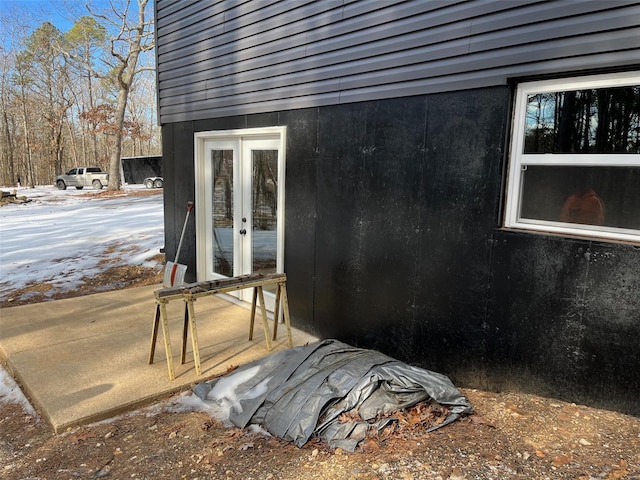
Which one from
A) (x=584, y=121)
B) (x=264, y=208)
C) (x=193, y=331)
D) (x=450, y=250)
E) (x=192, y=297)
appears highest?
(x=584, y=121)

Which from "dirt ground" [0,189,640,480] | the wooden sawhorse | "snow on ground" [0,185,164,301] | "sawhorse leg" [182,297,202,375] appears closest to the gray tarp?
"dirt ground" [0,189,640,480]

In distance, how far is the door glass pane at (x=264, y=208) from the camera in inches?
193

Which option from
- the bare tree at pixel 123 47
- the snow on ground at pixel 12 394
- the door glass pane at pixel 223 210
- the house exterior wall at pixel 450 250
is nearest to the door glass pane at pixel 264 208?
the house exterior wall at pixel 450 250

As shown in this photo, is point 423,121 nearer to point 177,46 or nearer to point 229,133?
point 229,133

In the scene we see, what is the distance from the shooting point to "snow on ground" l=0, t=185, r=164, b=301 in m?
7.52

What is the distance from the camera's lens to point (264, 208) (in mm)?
5055

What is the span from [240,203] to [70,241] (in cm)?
704

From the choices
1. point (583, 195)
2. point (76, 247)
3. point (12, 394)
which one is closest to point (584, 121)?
point (583, 195)

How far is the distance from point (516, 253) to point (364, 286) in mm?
1399

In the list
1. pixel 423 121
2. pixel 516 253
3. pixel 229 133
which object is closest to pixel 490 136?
pixel 423 121

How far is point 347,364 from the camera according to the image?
306cm

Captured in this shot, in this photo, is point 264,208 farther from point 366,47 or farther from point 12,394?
point 12,394

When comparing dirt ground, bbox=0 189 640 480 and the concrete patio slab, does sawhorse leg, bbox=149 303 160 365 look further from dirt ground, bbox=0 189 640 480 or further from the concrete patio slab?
dirt ground, bbox=0 189 640 480

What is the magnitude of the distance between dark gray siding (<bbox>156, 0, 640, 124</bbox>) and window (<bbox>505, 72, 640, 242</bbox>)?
17 centimetres
